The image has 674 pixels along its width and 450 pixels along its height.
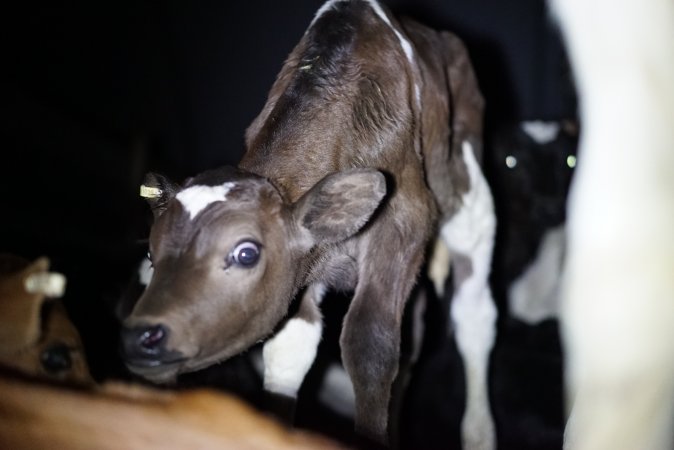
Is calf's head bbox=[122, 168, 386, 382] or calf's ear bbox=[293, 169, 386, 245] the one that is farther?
calf's ear bbox=[293, 169, 386, 245]

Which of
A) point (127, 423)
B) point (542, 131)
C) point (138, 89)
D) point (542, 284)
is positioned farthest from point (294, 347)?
point (138, 89)

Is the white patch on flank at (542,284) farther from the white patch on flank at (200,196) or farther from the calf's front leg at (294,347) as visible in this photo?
the white patch on flank at (200,196)

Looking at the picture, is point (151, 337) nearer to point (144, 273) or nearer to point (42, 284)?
point (42, 284)

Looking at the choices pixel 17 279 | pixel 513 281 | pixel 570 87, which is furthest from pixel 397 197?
pixel 570 87

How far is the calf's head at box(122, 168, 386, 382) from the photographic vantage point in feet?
4.96

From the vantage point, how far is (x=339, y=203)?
1790 mm

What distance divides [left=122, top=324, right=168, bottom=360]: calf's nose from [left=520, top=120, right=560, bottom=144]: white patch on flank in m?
2.97

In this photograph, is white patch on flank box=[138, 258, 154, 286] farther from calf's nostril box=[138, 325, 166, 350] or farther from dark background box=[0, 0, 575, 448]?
calf's nostril box=[138, 325, 166, 350]

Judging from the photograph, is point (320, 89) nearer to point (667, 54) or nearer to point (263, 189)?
point (263, 189)

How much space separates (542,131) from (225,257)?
111 inches

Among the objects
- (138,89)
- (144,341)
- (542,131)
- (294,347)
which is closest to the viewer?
(144,341)

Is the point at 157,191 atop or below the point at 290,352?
atop

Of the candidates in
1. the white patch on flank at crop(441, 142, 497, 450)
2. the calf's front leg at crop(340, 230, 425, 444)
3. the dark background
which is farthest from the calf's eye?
the dark background

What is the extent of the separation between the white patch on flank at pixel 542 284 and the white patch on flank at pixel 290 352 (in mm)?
1934
